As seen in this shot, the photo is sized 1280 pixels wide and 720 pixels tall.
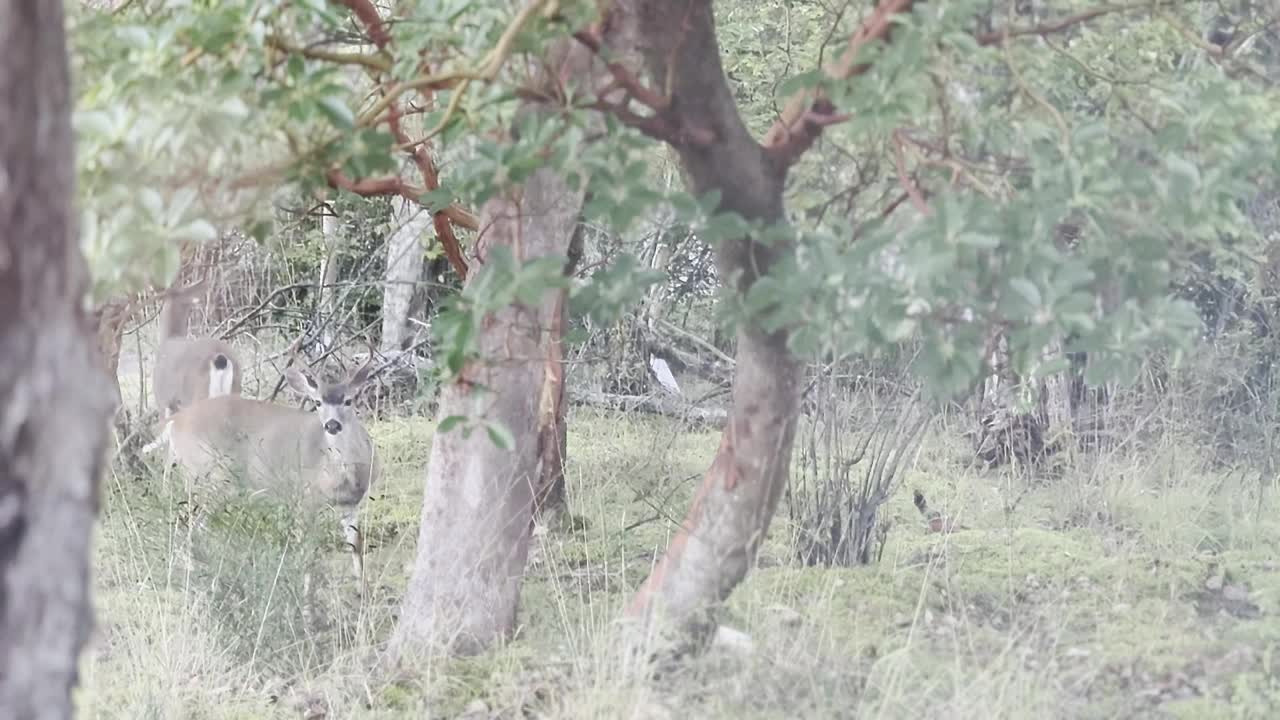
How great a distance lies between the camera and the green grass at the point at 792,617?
427 cm

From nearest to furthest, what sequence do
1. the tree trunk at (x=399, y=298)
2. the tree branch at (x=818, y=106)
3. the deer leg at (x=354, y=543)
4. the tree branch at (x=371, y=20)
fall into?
the tree branch at (x=818, y=106), the tree branch at (x=371, y=20), the deer leg at (x=354, y=543), the tree trunk at (x=399, y=298)

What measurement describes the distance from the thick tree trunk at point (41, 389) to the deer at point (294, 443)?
390 centimetres

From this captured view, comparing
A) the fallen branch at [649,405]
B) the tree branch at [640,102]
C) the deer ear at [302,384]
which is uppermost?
the tree branch at [640,102]

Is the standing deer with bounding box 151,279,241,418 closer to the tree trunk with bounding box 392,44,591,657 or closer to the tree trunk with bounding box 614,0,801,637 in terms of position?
the tree trunk with bounding box 392,44,591,657

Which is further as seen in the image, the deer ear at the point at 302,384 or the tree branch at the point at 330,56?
the deer ear at the point at 302,384

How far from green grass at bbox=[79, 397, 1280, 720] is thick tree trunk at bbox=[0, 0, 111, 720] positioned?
214 centimetres

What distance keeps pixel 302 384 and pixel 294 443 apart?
311 mm

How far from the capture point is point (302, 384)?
725 cm

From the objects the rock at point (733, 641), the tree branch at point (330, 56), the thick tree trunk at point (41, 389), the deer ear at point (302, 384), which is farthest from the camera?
the deer ear at point (302, 384)

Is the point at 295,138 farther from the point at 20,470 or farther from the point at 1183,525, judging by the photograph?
the point at 1183,525

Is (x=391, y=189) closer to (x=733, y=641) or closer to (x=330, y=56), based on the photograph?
(x=330, y=56)

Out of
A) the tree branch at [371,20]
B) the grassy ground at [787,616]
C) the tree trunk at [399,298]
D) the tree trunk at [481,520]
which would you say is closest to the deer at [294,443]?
the grassy ground at [787,616]

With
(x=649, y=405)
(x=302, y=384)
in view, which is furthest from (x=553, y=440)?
(x=649, y=405)

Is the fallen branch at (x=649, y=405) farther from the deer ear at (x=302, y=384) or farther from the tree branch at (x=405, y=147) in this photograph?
the tree branch at (x=405, y=147)
